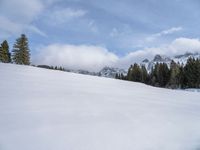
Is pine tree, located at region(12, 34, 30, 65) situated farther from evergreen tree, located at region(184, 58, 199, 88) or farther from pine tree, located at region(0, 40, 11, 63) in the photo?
evergreen tree, located at region(184, 58, 199, 88)

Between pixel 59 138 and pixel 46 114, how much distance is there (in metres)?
0.70

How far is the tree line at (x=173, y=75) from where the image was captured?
5462cm

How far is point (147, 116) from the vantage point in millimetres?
4711

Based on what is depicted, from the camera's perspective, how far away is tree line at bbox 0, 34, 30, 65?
149 ft

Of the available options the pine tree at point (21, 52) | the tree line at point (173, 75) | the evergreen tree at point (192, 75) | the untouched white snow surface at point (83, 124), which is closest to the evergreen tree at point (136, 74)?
the tree line at point (173, 75)

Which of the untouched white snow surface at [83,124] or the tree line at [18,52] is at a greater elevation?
the tree line at [18,52]

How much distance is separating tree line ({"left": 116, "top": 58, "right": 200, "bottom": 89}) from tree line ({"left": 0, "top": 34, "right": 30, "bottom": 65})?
33990mm

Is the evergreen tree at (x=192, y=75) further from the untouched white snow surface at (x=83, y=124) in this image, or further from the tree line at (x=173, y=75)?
the untouched white snow surface at (x=83, y=124)

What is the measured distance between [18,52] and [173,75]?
127 feet

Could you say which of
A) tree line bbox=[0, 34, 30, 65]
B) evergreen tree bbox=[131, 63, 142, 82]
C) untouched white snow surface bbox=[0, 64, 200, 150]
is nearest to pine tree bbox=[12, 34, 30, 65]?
tree line bbox=[0, 34, 30, 65]

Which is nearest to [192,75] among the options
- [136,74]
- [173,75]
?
[173,75]

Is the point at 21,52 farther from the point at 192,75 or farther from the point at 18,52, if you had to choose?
the point at 192,75

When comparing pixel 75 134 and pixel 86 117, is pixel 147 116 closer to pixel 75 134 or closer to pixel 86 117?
pixel 86 117

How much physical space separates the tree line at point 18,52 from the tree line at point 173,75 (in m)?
34.0
